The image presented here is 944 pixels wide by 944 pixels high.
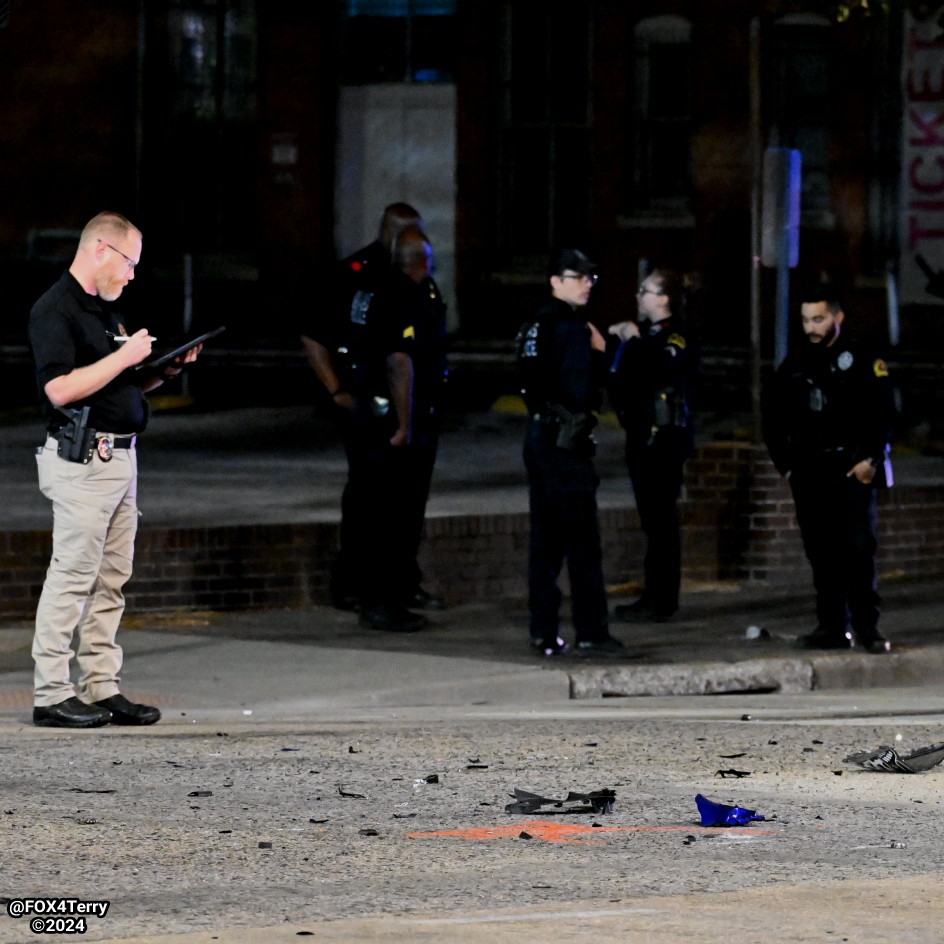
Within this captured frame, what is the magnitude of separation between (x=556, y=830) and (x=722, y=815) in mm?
501

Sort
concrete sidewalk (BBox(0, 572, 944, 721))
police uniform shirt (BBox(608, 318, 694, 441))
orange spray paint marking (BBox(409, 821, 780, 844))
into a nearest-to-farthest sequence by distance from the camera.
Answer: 1. orange spray paint marking (BBox(409, 821, 780, 844))
2. concrete sidewalk (BBox(0, 572, 944, 721))
3. police uniform shirt (BBox(608, 318, 694, 441))

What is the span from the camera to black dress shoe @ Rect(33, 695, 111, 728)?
9320mm

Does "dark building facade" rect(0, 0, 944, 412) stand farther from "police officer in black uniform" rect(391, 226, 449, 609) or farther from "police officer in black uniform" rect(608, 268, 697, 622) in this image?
"police officer in black uniform" rect(608, 268, 697, 622)

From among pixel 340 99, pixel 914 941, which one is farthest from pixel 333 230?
pixel 914 941

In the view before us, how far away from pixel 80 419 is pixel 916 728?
341cm

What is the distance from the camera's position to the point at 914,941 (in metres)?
5.78

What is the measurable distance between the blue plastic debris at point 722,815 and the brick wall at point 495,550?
18.0 feet

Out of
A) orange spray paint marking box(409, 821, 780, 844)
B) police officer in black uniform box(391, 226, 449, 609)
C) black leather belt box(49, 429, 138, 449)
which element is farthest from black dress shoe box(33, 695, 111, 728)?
police officer in black uniform box(391, 226, 449, 609)

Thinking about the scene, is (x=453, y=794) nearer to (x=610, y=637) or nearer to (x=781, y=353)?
(x=610, y=637)

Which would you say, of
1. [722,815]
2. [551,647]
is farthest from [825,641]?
[722,815]

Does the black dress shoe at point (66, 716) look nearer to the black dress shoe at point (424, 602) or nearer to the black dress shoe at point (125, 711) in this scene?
the black dress shoe at point (125, 711)

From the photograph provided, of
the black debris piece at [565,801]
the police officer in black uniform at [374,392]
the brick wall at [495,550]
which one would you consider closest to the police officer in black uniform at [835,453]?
the police officer in black uniform at [374,392]

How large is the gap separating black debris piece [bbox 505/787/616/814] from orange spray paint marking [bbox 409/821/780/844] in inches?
7.7

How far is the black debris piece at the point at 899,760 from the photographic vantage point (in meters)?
8.50
